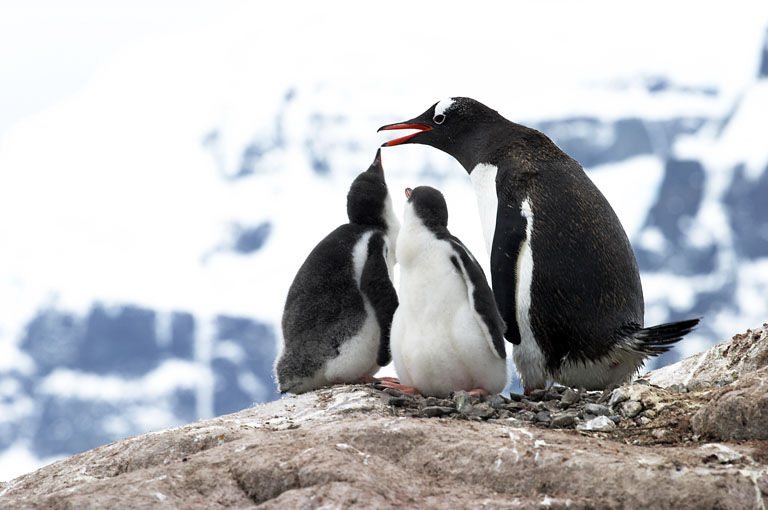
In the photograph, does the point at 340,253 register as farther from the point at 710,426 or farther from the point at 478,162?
the point at 710,426

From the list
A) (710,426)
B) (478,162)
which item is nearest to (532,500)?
(710,426)

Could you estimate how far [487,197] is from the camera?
6.02m

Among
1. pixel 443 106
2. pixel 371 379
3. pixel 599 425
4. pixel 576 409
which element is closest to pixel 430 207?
pixel 371 379

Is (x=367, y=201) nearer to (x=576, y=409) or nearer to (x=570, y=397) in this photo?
(x=570, y=397)

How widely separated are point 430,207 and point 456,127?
181cm

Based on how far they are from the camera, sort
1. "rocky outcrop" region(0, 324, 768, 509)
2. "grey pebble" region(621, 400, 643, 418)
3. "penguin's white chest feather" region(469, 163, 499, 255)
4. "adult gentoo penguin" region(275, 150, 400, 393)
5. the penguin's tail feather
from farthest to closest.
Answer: "penguin's white chest feather" region(469, 163, 499, 255) → "adult gentoo penguin" region(275, 150, 400, 393) → the penguin's tail feather → "grey pebble" region(621, 400, 643, 418) → "rocky outcrop" region(0, 324, 768, 509)

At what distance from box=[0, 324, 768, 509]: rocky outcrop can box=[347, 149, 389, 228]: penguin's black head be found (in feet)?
6.62

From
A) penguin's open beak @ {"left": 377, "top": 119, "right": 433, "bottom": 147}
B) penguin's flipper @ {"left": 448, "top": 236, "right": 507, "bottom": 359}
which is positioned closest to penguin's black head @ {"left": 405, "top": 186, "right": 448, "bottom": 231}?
penguin's flipper @ {"left": 448, "top": 236, "right": 507, "bottom": 359}

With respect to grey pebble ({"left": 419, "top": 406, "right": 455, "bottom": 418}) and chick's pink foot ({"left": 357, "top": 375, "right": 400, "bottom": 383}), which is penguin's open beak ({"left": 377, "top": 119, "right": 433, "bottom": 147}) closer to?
chick's pink foot ({"left": 357, "top": 375, "right": 400, "bottom": 383})

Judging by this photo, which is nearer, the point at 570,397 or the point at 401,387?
the point at 570,397

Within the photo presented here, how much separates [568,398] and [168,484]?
90.2 inches

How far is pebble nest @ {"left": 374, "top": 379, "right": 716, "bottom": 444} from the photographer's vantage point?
161 inches

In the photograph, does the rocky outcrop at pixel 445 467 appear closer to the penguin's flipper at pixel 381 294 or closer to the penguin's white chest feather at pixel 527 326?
the penguin's white chest feather at pixel 527 326

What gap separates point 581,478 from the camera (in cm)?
314
